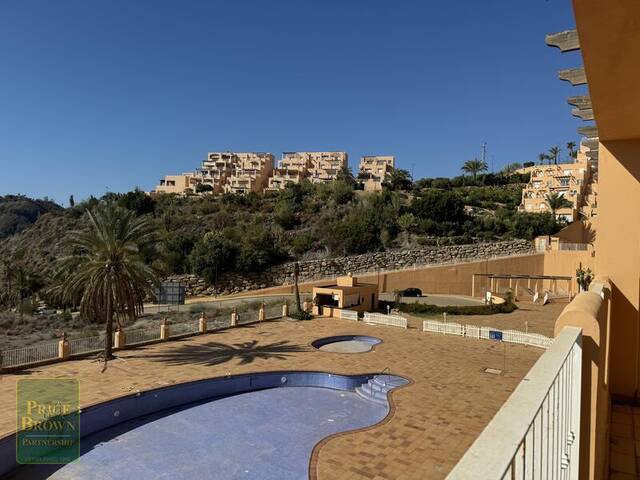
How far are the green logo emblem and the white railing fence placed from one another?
12.1 m

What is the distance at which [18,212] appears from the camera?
4456 inches

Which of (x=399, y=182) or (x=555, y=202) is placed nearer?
(x=555, y=202)

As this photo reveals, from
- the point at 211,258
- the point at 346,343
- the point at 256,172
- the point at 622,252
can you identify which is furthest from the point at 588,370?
the point at 256,172

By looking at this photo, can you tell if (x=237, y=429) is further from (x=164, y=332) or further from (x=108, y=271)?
(x=164, y=332)

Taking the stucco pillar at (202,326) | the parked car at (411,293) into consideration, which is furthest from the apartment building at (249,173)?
the stucco pillar at (202,326)

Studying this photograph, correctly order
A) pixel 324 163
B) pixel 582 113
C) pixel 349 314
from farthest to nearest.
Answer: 1. pixel 324 163
2. pixel 349 314
3. pixel 582 113

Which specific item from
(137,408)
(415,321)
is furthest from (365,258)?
(137,408)

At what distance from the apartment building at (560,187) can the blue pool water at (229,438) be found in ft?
164

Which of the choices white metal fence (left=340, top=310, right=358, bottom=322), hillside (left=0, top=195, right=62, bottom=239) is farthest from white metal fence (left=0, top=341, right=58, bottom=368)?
hillside (left=0, top=195, right=62, bottom=239)

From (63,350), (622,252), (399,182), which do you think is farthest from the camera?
(399,182)

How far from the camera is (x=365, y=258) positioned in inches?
1753

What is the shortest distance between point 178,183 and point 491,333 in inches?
3329

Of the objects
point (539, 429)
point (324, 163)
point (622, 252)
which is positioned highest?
point (324, 163)

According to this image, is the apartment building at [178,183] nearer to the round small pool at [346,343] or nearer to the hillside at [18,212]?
the hillside at [18,212]
